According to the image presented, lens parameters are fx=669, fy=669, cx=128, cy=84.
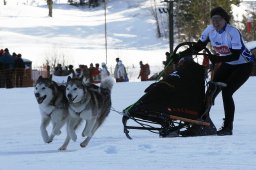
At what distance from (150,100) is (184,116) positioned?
43 cm

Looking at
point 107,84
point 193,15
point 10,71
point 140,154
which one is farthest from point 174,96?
point 193,15

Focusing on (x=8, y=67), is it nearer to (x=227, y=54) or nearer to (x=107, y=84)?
(x=107, y=84)

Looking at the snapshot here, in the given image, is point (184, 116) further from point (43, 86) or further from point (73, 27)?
point (73, 27)

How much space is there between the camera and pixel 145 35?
57156 mm

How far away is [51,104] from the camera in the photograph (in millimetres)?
7492

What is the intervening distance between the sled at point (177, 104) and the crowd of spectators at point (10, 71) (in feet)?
43.1

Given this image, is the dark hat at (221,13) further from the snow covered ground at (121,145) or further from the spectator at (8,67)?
the spectator at (8,67)

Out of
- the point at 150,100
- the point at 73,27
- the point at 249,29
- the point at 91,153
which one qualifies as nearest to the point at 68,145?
the point at 150,100

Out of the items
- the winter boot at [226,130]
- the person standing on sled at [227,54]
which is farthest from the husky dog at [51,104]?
the winter boot at [226,130]

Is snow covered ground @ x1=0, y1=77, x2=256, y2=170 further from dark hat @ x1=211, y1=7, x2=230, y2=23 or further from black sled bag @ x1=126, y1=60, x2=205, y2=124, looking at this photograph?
dark hat @ x1=211, y1=7, x2=230, y2=23

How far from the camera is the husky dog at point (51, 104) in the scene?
7488 millimetres

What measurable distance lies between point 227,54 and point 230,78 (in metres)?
0.32

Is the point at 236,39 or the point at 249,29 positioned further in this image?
the point at 249,29

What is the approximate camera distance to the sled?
23.4 feet
